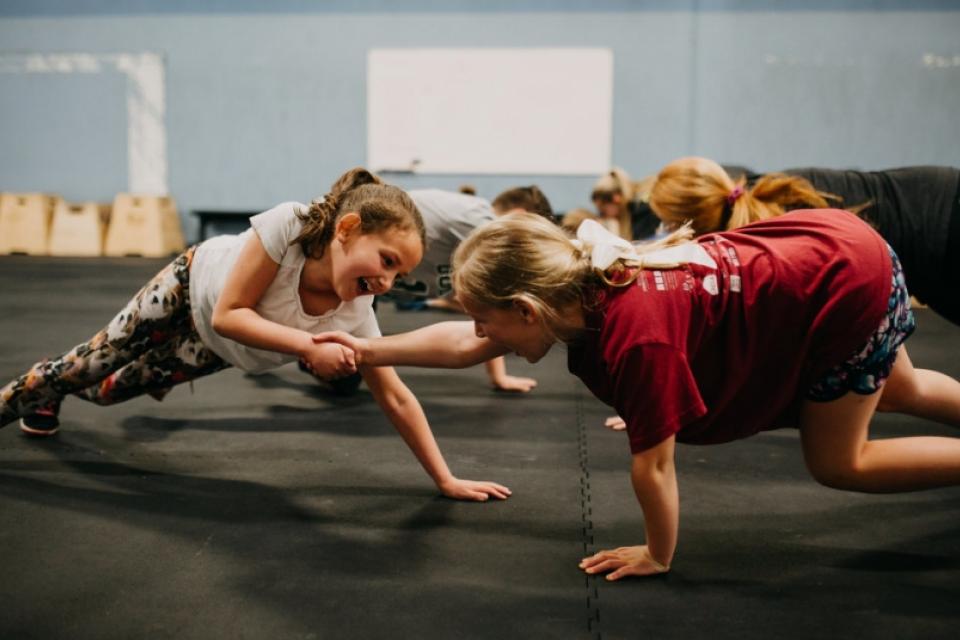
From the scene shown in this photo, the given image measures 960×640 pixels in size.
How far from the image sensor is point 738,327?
1467 millimetres

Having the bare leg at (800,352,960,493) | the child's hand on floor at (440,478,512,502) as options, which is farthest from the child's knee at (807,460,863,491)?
the child's hand on floor at (440,478,512,502)

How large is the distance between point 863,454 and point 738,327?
364 mm

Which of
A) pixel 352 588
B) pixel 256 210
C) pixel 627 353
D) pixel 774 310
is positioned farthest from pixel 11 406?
pixel 256 210

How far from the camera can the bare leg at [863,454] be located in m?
1.53

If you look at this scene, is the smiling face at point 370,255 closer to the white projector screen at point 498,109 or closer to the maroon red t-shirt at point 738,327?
the maroon red t-shirt at point 738,327

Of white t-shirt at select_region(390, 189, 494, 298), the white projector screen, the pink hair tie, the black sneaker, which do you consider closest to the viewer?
the pink hair tie

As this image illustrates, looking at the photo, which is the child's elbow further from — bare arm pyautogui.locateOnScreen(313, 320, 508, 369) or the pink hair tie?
the pink hair tie

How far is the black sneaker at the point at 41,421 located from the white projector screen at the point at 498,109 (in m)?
5.92

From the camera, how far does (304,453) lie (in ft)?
7.90

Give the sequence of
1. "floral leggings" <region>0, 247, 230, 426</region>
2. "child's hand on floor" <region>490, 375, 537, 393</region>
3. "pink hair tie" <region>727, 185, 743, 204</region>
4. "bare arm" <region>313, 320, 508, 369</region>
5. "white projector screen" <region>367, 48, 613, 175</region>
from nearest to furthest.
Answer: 1. "bare arm" <region>313, 320, 508, 369</region>
2. "floral leggings" <region>0, 247, 230, 426</region>
3. "pink hair tie" <region>727, 185, 743, 204</region>
4. "child's hand on floor" <region>490, 375, 537, 393</region>
5. "white projector screen" <region>367, 48, 613, 175</region>

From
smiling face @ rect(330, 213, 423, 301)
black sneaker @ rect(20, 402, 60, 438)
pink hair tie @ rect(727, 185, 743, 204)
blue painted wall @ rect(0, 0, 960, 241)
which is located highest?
blue painted wall @ rect(0, 0, 960, 241)

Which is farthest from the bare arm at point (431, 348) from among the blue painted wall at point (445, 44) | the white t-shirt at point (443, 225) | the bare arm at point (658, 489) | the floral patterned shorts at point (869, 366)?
the blue painted wall at point (445, 44)

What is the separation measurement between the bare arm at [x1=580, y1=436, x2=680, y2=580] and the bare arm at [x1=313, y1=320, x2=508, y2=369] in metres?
0.40

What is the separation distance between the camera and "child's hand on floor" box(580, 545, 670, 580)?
62.5 inches
